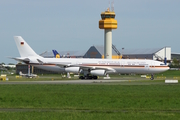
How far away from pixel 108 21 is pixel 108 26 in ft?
5.90

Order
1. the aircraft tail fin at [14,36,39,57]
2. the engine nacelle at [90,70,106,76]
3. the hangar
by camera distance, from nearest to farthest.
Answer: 1. the engine nacelle at [90,70,106,76]
2. the aircraft tail fin at [14,36,39,57]
3. the hangar

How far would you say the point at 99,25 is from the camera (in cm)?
12494

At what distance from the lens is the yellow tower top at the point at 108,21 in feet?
404

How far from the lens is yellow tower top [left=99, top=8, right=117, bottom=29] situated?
12325cm

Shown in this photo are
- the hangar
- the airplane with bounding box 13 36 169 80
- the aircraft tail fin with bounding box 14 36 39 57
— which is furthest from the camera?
the hangar

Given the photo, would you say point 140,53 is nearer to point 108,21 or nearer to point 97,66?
point 108,21
